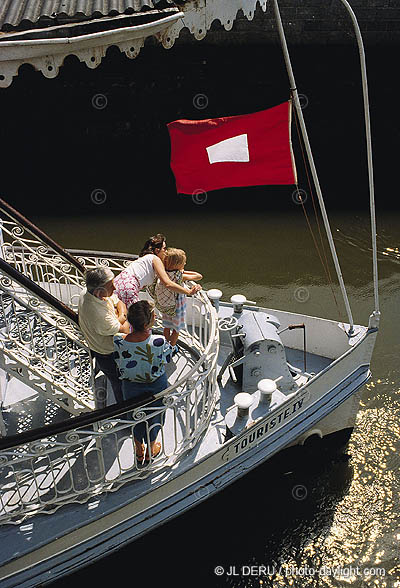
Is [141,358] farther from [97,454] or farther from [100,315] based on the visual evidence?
[97,454]

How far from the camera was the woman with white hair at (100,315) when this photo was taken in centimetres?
502

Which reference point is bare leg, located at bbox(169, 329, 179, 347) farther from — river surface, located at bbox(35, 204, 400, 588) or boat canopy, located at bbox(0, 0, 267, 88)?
boat canopy, located at bbox(0, 0, 267, 88)

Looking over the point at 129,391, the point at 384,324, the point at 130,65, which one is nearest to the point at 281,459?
the point at 129,391

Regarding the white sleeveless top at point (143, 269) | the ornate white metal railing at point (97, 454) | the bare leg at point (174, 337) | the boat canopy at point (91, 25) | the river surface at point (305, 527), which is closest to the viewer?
the boat canopy at point (91, 25)

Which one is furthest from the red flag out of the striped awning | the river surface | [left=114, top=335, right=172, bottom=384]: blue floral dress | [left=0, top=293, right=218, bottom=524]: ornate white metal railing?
the river surface

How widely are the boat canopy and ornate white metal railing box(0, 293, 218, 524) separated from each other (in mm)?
2842

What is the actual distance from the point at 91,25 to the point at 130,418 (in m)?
3.58

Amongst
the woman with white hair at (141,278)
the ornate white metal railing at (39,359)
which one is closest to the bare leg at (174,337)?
the woman with white hair at (141,278)

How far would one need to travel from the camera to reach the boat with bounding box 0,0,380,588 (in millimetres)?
5094

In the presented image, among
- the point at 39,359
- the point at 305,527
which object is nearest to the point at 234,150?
the point at 39,359

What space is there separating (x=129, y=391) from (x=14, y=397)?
1975 millimetres

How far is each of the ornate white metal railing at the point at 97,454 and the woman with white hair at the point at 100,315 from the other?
0.60 metres

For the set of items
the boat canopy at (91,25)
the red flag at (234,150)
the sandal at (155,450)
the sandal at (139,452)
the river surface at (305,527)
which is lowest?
the river surface at (305,527)

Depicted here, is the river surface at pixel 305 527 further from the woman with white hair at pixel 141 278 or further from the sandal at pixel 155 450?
the woman with white hair at pixel 141 278
